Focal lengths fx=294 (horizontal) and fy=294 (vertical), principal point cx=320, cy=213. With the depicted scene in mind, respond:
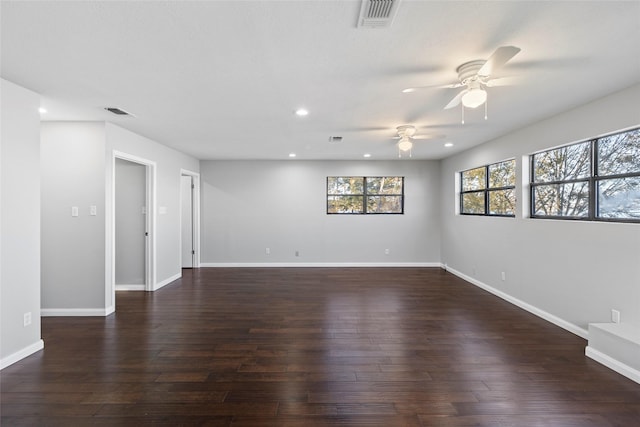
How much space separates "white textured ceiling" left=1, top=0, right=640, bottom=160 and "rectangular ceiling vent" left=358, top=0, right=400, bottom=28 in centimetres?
5

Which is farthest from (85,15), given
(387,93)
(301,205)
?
(301,205)

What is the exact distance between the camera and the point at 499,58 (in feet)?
6.12

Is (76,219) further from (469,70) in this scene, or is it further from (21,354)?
(469,70)

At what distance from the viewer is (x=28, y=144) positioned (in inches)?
107

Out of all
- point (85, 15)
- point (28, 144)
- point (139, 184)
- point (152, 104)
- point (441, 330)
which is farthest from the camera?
point (139, 184)

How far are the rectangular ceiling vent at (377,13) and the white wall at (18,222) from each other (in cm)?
306

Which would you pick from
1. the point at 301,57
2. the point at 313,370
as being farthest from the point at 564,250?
the point at 301,57

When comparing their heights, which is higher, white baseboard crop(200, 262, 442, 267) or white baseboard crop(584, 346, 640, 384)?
white baseboard crop(200, 262, 442, 267)

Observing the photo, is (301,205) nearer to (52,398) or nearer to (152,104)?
(152,104)

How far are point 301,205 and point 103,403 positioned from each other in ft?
17.1

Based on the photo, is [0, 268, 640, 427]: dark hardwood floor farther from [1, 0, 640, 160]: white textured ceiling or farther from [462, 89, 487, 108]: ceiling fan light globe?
[1, 0, 640, 160]: white textured ceiling

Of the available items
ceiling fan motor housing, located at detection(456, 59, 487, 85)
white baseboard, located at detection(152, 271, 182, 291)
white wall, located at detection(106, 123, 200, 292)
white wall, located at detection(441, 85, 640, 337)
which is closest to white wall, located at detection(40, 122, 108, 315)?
white wall, located at detection(106, 123, 200, 292)

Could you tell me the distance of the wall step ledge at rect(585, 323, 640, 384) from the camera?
236 cm

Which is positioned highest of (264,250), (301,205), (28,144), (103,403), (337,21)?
(337,21)
